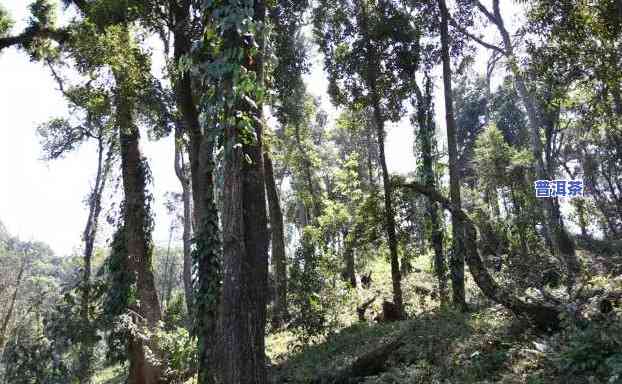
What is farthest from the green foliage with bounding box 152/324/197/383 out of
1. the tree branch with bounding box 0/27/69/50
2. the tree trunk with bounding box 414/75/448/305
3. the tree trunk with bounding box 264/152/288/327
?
the tree branch with bounding box 0/27/69/50

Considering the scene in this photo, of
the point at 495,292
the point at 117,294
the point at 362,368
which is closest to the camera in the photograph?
the point at 495,292

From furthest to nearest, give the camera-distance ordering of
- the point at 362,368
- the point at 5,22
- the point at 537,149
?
1. the point at 537,149
2. the point at 5,22
3. the point at 362,368

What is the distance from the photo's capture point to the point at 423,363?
24.4 feet

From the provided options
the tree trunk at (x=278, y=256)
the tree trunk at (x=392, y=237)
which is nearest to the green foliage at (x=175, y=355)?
the tree trunk at (x=278, y=256)

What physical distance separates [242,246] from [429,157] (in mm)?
10264

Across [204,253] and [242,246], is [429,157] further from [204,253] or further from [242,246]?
[242,246]

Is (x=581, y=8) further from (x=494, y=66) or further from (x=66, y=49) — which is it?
(x=494, y=66)

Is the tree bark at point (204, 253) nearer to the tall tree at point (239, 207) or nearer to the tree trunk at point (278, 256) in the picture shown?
the tall tree at point (239, 207)

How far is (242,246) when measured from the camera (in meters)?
4.87

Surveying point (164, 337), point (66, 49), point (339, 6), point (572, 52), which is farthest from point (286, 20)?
point (164, 337)

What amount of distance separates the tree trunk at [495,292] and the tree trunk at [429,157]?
181 inches

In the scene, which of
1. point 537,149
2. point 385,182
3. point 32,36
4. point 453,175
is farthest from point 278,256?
point 537,149

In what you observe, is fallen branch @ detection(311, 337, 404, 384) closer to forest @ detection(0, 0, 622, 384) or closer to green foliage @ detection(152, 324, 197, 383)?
forest @ detection(0, 0, 622, 384)

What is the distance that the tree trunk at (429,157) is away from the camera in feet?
43.9
